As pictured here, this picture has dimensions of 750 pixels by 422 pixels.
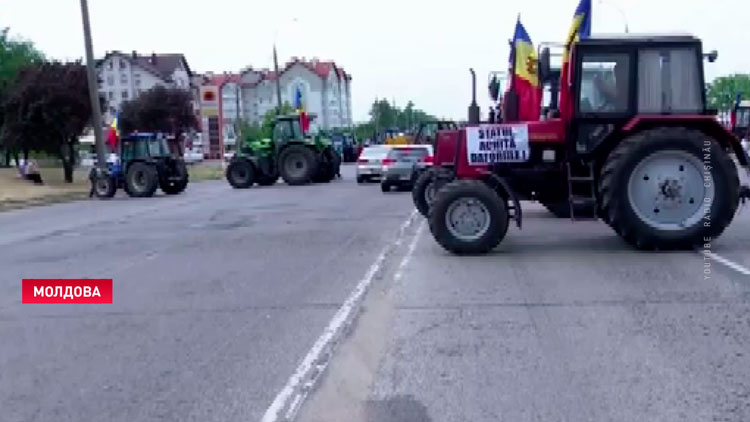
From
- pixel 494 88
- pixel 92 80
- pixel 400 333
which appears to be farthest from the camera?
pixel 92 80

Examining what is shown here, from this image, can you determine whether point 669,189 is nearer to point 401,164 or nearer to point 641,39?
point 641,39

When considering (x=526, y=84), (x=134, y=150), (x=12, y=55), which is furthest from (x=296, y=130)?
(x=12, y=55)

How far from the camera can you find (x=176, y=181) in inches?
1668

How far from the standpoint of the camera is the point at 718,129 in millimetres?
15164

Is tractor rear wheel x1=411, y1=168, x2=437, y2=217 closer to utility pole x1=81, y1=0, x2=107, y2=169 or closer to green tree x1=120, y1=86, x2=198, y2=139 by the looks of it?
utility pole x1=81, y1=0, x2=107, y2=169

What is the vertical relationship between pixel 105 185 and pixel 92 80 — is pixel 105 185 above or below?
below

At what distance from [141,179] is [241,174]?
4.89 m

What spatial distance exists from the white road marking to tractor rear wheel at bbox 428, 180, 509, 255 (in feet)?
8.64

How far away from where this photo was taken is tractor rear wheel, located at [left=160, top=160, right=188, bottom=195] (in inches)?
1654

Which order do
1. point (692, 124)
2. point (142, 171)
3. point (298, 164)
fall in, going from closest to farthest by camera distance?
point (692, 124) → point (142, 171) → point (298, 164)

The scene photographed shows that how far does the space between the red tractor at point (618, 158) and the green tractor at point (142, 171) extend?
26.5 m

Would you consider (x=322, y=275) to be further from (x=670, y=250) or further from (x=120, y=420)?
(x=120, y=420)

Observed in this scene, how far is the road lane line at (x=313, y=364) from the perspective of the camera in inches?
281

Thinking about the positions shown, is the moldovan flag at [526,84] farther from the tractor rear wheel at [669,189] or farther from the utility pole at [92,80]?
the utility pole at [92,80]
